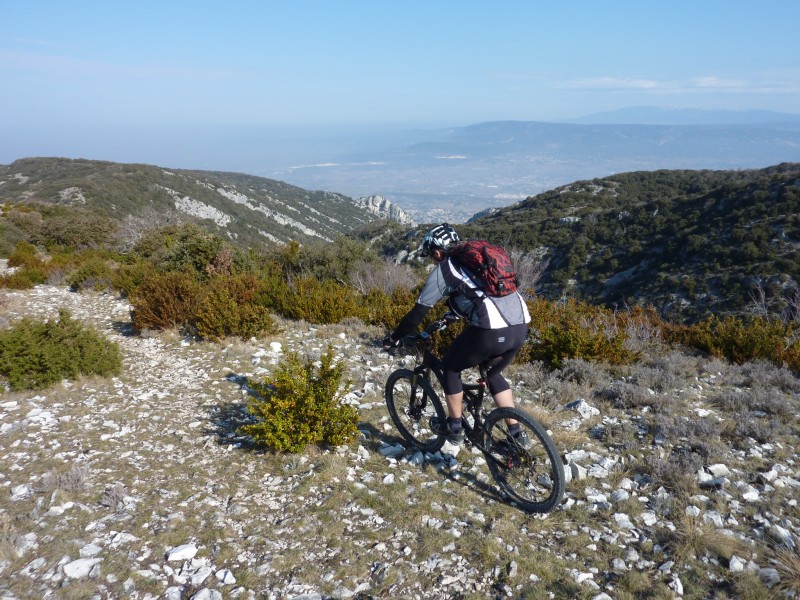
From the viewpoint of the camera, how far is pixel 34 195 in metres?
54.4

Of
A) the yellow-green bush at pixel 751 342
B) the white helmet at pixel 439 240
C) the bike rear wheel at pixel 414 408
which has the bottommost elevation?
the yellow-green bush at pixel 751 342

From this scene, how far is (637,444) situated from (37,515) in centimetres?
558

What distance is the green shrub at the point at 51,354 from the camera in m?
5.88

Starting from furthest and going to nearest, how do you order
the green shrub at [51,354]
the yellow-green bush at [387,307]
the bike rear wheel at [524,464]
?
the yellow-green bush at [387,307] < the green shrub at [51,354] < the bike rear wheel at [524,464]

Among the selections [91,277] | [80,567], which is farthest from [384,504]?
[91,277]

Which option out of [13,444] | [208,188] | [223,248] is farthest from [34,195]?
[13,444]

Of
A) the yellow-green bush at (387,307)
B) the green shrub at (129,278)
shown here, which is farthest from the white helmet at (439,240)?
the green shrub at (129,278)

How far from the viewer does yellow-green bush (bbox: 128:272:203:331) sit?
8398 mm

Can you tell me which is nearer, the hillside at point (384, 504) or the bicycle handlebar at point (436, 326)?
the hillside at point (384, 504)

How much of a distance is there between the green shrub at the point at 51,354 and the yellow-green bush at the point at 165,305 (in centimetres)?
154

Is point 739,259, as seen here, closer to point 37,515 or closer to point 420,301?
point 420,301

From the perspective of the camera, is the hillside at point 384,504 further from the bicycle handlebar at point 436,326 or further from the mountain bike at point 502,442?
the bicycle handlebar at point 436,326

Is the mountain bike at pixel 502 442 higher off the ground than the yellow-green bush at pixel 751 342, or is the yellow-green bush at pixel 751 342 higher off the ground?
the mountain bike at pixel 502 442

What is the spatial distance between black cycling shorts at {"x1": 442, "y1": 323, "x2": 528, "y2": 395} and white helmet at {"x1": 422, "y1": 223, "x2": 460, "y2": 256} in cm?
78
